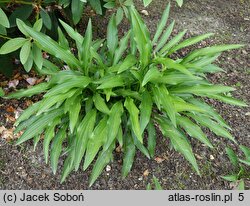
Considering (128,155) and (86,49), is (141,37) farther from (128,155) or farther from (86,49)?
(128,155)

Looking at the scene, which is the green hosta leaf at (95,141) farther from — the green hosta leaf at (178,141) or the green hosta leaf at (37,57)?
the green hosta leaf at (37,57)

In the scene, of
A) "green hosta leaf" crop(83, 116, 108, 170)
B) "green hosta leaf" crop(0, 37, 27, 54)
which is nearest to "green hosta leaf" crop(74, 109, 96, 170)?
"green hosta leaf" crop(83, 116, 108, 170)

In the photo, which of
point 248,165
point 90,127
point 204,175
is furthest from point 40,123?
point 248,165

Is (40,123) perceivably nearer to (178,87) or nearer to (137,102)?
(137,102)

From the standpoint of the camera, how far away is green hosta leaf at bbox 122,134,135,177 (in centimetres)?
232

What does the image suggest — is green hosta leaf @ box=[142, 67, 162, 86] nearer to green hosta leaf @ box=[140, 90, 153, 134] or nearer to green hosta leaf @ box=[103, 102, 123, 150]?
green hosta leaf @ box=[140, 90, 153, 134]

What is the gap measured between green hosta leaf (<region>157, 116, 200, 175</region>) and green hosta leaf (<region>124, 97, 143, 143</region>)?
0.83 feet

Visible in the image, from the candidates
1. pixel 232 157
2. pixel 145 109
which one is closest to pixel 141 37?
pixel 145 109

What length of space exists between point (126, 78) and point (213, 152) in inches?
33.8

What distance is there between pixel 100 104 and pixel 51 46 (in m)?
0.43

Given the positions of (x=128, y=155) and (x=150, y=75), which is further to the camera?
(x=128, y=155)

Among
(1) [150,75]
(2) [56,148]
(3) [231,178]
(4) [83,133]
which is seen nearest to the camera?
(1) [150,75]

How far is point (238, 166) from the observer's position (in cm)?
257
